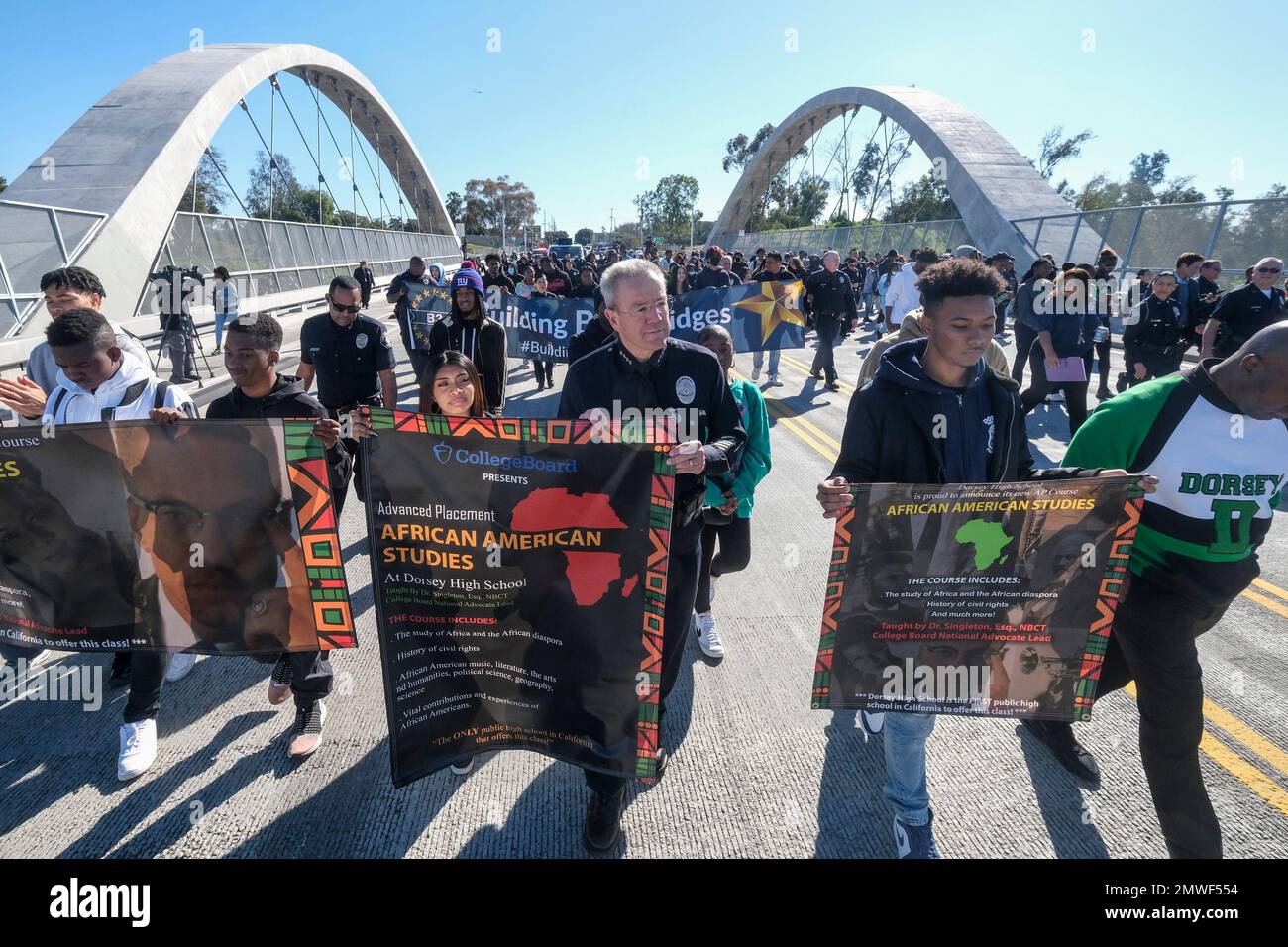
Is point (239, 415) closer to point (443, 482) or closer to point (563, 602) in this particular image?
point (443, 482)

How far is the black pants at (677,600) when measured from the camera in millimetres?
2632

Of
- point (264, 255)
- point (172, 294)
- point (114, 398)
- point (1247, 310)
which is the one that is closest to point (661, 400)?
point (114, 398)

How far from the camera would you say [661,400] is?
2.74 metres

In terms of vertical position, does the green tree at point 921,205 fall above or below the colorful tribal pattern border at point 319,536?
above

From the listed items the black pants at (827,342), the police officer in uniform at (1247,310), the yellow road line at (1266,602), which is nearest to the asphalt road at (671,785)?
the yellow road line at (1266,602)

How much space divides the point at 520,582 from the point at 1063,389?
7080 millimetres

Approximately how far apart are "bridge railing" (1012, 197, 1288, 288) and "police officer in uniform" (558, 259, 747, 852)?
51.1 feet

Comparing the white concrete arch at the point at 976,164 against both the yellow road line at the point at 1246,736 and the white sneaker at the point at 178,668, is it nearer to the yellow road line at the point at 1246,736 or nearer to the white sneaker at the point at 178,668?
the yellow road line at the point at 1246,736

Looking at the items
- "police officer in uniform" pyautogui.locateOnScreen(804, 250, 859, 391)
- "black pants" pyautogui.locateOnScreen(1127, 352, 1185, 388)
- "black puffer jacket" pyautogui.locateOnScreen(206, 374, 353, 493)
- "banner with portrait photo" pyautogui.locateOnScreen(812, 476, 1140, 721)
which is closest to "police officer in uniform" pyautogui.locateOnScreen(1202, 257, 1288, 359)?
"black pants" pyautogui.locateOnScreen(1127, 352, 1185, 388)

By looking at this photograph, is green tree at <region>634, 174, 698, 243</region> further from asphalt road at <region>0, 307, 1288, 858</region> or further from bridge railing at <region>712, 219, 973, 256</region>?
asphalt road at <region>0, 307, 1288, 858</region>

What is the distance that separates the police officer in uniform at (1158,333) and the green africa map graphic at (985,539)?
7338mm

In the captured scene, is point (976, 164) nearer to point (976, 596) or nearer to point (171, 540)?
point (976, 596)

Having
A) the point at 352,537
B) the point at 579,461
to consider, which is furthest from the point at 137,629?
the point at 352,537

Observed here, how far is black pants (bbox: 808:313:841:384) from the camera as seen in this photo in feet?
37.1
